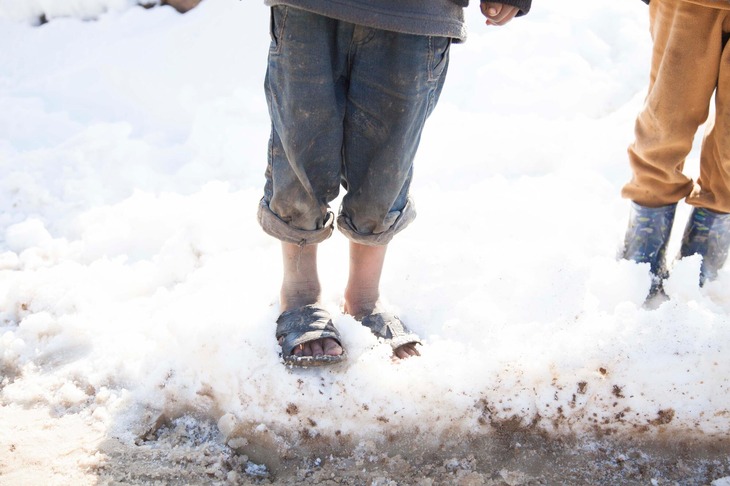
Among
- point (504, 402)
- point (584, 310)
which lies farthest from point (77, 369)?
point (584, 310)

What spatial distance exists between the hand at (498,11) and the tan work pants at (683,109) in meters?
0.47

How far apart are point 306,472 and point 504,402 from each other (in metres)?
0.46

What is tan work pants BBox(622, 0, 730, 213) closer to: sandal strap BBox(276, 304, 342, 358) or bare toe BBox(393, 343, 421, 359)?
bare toe BBox(393, 343, 421, 359)

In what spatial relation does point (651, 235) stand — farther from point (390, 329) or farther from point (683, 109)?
point (390, 329)

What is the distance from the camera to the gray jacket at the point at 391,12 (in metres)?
1.22

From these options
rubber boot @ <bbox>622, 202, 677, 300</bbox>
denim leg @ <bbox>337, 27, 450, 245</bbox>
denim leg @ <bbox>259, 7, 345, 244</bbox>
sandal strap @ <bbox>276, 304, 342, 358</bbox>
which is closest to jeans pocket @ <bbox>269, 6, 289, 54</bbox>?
denim leg @ <bbox>259, 7, 345, 244</bbox>

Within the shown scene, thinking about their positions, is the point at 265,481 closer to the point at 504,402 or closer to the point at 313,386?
the point at 313,386

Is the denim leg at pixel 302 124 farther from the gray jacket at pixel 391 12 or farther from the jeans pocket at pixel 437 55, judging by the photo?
the jeans pocket at pixel 437 55

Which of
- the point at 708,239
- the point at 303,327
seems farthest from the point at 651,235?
the point at 303,327

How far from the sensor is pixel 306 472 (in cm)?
136

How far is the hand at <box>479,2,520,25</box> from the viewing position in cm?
133

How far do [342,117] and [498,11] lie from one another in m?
0.40

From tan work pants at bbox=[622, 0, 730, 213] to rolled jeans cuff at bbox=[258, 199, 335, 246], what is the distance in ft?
2.87

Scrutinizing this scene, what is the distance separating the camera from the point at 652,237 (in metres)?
1.76
